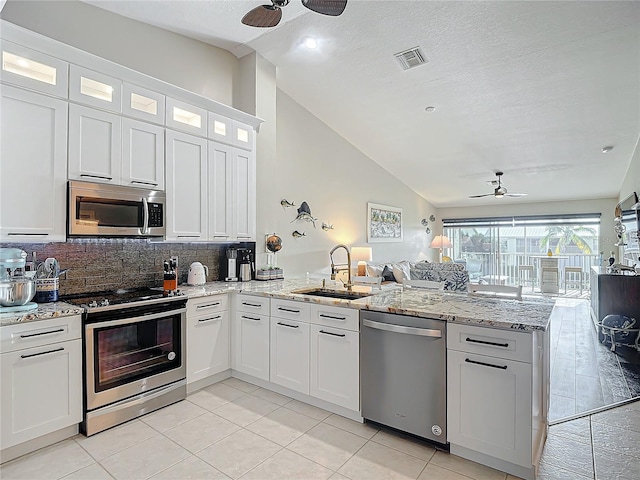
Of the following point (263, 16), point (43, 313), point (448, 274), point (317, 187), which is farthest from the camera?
point (317, 187)

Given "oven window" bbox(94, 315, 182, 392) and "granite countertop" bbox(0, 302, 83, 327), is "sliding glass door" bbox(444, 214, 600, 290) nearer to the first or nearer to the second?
"oven window" bbox(94, 315, 182, 392)

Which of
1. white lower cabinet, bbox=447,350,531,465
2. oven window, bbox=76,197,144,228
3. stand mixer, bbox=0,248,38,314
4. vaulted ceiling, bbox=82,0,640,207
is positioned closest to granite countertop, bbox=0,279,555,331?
stand mixer, bbox=0,248,38,314

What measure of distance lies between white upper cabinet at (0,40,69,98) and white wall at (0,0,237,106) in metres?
0.53

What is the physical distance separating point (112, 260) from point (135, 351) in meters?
0.93

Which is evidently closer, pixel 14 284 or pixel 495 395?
pixel 495 395

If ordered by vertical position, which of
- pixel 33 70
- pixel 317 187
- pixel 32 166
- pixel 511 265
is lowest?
pixel 511 265

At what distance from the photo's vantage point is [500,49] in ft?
12.3

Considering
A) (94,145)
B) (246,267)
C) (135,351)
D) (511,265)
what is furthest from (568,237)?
(94,145)

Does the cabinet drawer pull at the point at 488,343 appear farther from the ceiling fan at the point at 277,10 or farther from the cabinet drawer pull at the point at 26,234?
the cabinet drawer pull at the point at 26,234

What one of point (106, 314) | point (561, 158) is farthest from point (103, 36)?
point (561, 158)

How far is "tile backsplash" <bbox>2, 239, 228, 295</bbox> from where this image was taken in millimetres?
2871

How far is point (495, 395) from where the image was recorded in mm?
2025

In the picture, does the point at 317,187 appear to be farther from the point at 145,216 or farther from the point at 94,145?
the point at 94,145

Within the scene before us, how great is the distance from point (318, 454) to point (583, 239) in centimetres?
953
